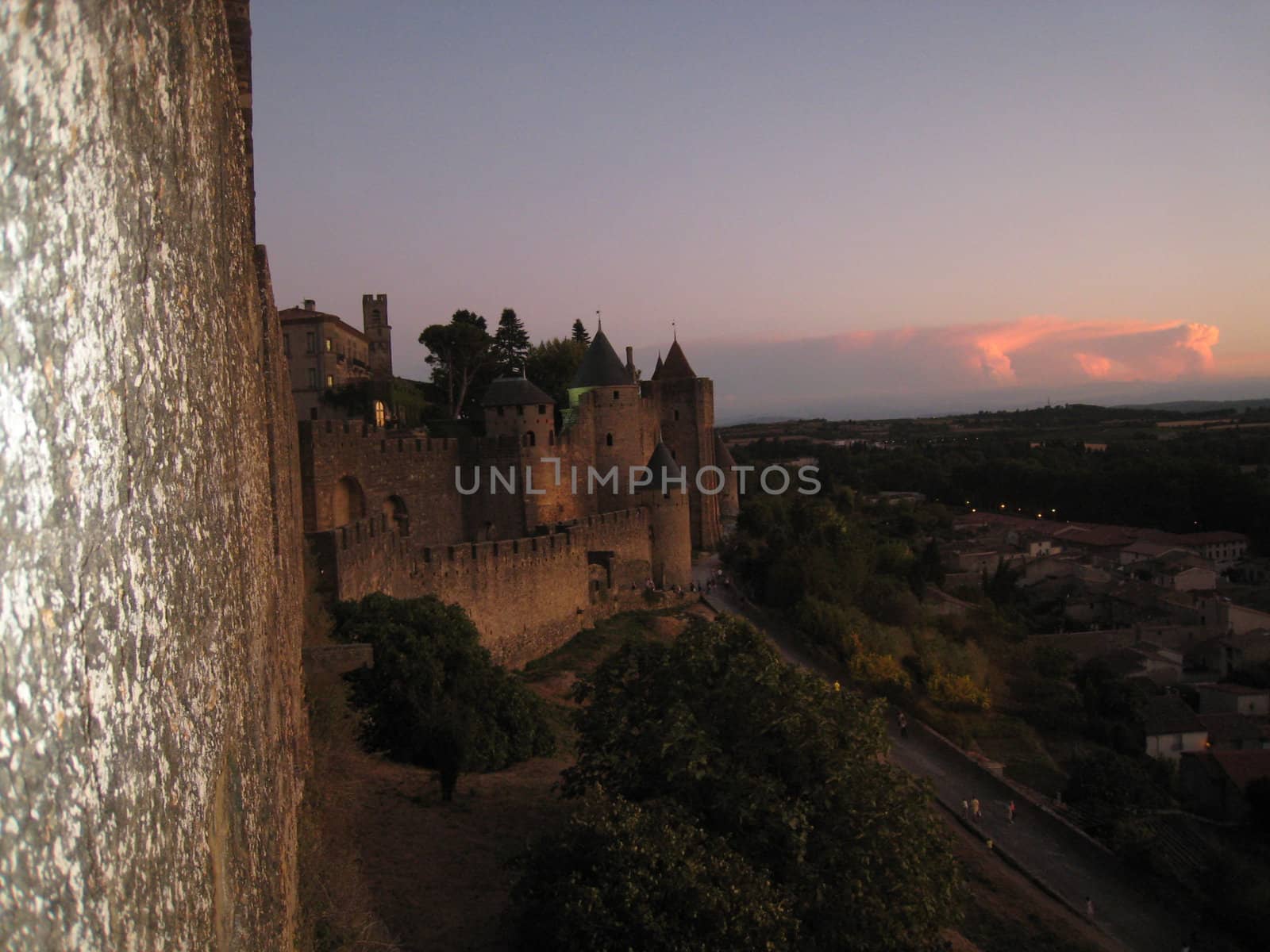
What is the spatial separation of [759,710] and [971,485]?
87.8 metres

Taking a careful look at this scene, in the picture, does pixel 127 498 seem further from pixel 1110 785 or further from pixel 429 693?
pixel 1110 785

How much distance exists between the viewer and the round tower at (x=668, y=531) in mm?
29844

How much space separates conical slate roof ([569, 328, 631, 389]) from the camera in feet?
105

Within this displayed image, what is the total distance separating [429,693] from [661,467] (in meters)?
18.4

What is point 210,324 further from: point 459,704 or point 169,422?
point 459,704

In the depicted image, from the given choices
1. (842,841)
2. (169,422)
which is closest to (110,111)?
(169,422)

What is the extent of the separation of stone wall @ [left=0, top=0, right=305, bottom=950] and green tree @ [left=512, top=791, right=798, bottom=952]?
7587 mm

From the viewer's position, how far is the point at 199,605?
148 cm

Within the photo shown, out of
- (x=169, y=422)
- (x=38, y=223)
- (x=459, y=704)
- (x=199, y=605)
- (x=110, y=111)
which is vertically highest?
(x=110, y=111)

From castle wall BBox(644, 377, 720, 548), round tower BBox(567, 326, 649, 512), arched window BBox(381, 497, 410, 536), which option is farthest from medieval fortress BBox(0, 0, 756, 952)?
castle wall BBox(644, 377, 720, 548)

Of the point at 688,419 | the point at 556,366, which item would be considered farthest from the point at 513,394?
the point at 556,366

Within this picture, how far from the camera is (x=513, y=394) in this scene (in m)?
28.5

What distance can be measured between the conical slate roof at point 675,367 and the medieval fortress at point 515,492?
0.16 feet

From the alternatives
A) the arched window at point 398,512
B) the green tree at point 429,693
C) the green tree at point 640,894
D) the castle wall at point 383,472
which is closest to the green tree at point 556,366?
the castle wall at point 383,472
